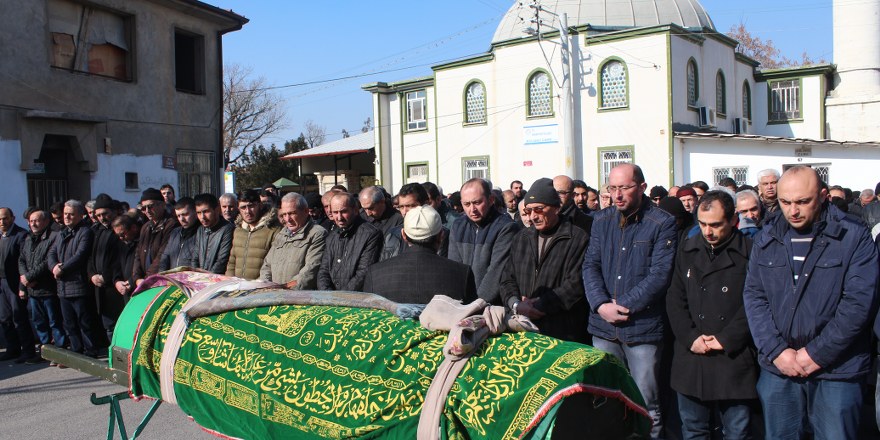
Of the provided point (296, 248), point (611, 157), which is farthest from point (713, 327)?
→ point (611, 157)

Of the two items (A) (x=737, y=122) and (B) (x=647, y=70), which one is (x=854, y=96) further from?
(B) (x=647, y=70)

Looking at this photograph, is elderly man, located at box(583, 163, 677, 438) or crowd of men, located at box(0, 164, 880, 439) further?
elderly man, located at box(583, 163, 677, 438)

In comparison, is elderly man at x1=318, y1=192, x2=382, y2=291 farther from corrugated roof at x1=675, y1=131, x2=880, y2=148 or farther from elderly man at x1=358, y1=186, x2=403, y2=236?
corrugated roof at x1=675, y1=131, x2=880, y2=148

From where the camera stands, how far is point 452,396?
9.21 ft

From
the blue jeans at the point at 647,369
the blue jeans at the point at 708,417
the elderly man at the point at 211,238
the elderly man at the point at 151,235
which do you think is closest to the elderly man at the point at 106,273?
the elderly man at the point at 151,235

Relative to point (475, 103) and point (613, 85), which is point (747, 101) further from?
point (475, 103)

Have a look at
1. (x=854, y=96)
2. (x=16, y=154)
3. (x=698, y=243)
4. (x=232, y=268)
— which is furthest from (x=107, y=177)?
(x=854, y=96)

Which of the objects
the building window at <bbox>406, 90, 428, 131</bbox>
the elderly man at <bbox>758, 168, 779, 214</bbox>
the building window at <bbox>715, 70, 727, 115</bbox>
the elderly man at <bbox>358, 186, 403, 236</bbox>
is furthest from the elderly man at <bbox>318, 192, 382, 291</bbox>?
the building window at <bbox>406, 90, 428, 131</bbox>

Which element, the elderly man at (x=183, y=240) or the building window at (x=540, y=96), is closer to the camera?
the elderly man at (x=183, y=240)

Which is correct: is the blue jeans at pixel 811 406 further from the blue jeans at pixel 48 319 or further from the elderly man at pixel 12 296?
the elderly man at pixel 12 296

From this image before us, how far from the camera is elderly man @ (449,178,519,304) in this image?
5496mm

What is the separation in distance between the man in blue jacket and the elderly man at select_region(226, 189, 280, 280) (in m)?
4.42

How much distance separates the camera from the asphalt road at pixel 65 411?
5629mm

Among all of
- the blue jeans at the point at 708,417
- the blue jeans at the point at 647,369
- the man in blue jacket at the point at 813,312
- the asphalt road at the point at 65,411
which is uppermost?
the man in blue jacket at the point at 813,312
